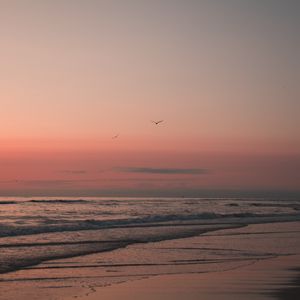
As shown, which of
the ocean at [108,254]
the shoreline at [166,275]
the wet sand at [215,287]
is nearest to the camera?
the wet sand at [215,287]

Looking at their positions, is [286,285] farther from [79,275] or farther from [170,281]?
[79,275]

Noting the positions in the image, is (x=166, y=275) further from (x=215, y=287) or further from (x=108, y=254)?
(x=108, y=254)

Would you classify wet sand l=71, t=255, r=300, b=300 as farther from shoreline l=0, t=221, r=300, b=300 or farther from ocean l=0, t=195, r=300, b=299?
ocean l=0, t=195, r=300, b=299

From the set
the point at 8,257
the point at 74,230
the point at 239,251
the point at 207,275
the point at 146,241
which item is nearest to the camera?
the point at 207,275

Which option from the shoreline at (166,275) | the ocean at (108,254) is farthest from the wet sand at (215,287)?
the ocean at (108,254)

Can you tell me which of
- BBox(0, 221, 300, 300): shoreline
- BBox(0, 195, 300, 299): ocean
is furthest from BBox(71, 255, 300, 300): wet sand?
BBox(0, 195, 300, 299): ocean

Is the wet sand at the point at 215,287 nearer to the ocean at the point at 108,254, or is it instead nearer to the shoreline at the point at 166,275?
the shoreline at the point at 166,275

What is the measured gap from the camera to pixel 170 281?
13.4 metres

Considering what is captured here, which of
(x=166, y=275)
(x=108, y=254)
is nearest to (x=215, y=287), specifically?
(x=166, y=275)

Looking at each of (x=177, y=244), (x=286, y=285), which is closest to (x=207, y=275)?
(x=286, y=285)

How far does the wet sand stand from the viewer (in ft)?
37.8

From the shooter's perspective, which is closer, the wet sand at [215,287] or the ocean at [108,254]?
the wet sand at [215,287]

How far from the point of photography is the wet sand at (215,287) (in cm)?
1152

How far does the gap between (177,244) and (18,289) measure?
10.8 meters
